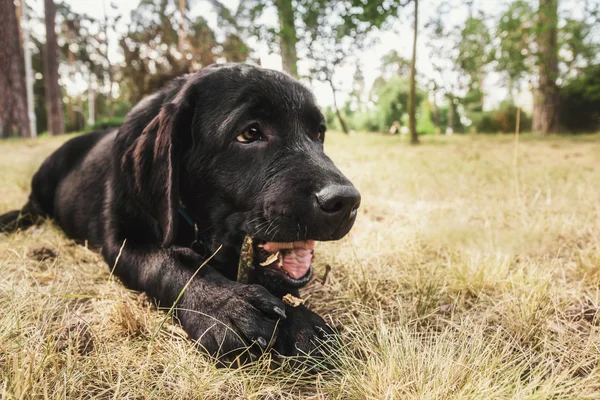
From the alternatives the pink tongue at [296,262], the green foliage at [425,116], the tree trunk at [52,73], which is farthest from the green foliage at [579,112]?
the tree trunk at [52,73]

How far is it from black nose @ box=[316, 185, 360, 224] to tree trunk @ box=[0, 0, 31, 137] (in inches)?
345

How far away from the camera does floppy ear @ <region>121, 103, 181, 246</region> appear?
1.94 meters

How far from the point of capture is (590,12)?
13.3 meters

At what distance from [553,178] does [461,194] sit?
1777 millimetres

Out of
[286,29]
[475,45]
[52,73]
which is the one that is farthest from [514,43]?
[52,73]

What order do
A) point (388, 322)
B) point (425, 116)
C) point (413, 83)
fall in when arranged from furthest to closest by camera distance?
1. point (425, 116)
2. point (413, 83)
3. point (388, 322)

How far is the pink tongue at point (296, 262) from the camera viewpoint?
1.92 m

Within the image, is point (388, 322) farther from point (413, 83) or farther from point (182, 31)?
point (182, 31)

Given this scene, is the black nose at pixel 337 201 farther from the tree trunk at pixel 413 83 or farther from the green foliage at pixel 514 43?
the green foliage at pixel 514 43

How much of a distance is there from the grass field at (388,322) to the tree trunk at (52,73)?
16.3 metres

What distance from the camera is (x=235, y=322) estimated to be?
5.04 feet

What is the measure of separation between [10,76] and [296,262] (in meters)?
10.8

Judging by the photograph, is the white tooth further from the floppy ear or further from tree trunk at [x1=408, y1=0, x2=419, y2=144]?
tree trunk at [x1=408, y1=0, x2=419, y2=144]

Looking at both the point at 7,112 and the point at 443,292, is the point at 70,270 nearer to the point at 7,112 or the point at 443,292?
the point at 443,292
